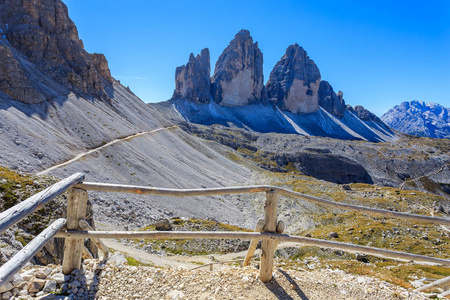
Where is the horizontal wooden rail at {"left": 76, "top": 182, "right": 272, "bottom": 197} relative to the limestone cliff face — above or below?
below

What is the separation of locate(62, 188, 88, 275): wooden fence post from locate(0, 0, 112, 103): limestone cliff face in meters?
61.2

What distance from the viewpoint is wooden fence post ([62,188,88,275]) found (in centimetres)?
622

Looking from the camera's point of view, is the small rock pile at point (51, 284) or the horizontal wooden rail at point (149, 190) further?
the horizontal wooden rail at point (149, 190)

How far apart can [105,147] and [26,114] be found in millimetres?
12174

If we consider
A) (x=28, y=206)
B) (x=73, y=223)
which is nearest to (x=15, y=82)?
(x=73, y=223)

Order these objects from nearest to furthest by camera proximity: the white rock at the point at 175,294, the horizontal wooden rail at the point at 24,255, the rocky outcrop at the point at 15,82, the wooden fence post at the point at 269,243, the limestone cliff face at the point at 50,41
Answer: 1. the horizontal wooden rail at the point at 24,255
2. the white rock at the point at 175,294
3. the wooden fence post at the point at 269,243
4. the rocky outcrop at the point at 15,82
5. the limestone cliff face at the point at 50,41

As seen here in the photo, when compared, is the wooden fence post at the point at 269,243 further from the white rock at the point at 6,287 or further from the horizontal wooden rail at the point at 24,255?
the white rock at the point at 6,287

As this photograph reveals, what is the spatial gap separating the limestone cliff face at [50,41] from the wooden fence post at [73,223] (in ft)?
201

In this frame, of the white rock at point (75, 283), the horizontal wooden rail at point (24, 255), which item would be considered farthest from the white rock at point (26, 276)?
the horizontal wooden rail at point (24, 255)

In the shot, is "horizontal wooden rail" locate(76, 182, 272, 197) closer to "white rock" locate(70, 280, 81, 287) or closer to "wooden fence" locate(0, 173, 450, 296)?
"wooden fence" locate(0, 173, 450, 296)

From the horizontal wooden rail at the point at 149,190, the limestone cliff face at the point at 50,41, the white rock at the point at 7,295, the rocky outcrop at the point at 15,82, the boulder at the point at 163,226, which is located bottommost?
the boulder at the point at 163,226

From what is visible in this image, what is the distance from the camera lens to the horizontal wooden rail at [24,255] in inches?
150

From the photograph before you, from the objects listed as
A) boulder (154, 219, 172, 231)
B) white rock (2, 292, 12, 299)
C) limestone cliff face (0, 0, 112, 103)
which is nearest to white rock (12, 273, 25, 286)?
white rock (2, 292, 12, 299)

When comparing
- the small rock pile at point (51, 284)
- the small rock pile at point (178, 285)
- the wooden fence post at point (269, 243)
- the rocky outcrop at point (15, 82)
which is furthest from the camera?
the rocky outcrop at point (15, 82)
